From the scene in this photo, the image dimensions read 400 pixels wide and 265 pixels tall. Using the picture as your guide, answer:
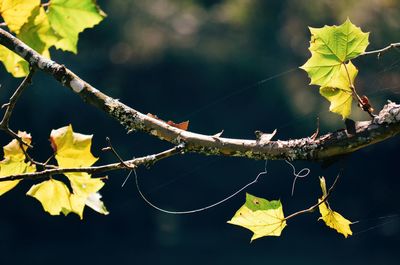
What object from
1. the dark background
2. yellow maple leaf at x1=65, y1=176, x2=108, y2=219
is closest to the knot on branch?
yellow maple leaf at x1=65, y1=176, x2=108, y2=219

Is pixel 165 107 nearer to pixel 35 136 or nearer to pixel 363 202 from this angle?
pixel 35 136

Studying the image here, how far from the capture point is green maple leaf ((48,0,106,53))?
788mm

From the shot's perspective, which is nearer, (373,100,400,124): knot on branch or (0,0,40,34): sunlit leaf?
(373,100,400,124): knot on branch

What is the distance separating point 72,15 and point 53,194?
0.69 ft

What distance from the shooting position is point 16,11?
0.73 m

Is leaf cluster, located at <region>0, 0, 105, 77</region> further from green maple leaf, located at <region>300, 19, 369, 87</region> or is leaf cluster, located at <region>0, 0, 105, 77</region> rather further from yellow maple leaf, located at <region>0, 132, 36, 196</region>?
green maple leaf, located at <region>300, 19, 369, 87</region>

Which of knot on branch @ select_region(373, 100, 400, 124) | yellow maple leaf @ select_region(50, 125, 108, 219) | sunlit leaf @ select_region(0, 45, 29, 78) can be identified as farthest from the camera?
sunlit leaf @ select_region(0, 45, 29, 78)

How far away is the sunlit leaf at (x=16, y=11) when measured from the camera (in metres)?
0.73

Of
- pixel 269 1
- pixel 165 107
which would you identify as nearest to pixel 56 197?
pixel 165 107

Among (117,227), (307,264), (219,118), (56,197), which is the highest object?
(56,197)

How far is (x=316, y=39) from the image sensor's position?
66 cm

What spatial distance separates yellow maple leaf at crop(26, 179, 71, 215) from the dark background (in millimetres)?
6859

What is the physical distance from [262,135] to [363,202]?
7.71m

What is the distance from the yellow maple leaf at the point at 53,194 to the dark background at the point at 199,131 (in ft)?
22.5
